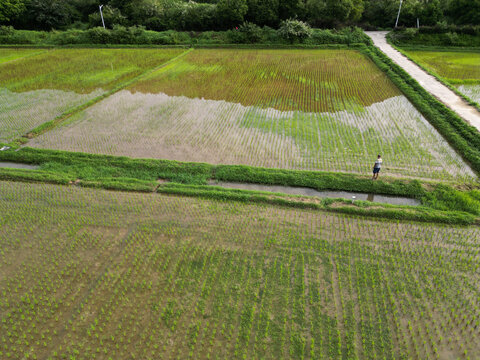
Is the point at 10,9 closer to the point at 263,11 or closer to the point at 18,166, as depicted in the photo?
the point at 263,11

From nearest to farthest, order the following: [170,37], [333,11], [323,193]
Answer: [323,193], [333,11], [170,37]

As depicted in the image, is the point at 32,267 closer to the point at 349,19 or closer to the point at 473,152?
the point at 473,152

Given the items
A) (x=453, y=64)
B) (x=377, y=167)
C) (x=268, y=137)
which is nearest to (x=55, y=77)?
(x=268, y=137)

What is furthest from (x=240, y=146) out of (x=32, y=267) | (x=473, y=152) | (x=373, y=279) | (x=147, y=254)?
(x=473, y=152)

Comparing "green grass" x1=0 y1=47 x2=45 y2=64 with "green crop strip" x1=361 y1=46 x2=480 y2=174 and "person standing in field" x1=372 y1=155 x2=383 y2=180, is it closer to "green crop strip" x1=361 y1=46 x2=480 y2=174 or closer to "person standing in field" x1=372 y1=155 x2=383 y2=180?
"person standing in field" x1=372 y1=155 x2=383 y2=180

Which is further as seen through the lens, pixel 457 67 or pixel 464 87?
pixel 457 67

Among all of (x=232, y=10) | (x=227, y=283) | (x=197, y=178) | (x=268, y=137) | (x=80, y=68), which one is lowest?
(x=227, y=283)

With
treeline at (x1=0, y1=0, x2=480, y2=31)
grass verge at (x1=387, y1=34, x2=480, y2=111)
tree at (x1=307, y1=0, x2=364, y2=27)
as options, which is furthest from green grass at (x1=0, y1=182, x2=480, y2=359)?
treeline at (x1=0, y1=0, x2=480, y2=31)

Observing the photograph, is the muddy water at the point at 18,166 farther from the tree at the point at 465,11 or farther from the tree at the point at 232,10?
the tree at the point at 465,11
